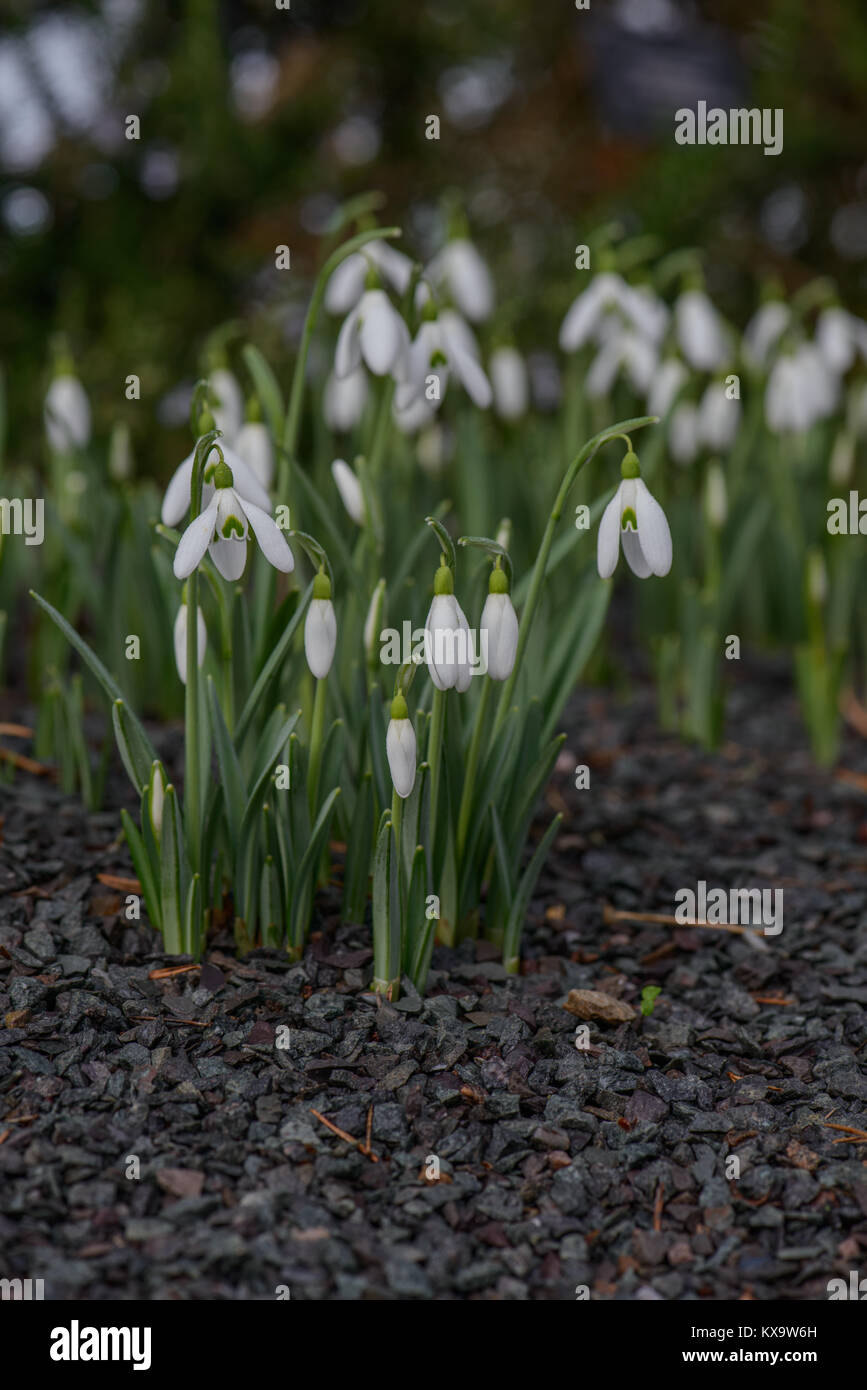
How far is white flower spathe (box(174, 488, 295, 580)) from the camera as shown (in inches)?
70.1

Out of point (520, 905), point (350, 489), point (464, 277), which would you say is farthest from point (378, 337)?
point (464, 277)

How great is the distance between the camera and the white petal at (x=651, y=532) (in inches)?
74.5

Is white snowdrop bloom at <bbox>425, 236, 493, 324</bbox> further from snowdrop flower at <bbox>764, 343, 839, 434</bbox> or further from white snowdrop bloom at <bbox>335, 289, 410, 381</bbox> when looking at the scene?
white snowdrop bloom at <bbox>335, 289, 410, 381</bbox>

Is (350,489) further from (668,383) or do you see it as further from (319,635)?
(668,383)

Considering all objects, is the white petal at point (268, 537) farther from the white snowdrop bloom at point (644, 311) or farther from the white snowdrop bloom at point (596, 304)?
the white snowdrop bloom at point (644, 311)

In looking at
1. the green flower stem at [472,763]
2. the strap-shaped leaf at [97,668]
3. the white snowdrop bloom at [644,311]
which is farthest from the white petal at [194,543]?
the white snowdrop bloom at [644,311]

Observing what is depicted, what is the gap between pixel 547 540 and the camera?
2.03m

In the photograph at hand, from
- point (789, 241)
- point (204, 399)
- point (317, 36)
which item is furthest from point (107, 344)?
point (789, 241)

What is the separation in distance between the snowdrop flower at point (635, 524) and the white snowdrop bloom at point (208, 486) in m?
0.52

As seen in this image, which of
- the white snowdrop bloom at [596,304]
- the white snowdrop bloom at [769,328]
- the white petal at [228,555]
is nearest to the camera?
the white petal at [228,555]

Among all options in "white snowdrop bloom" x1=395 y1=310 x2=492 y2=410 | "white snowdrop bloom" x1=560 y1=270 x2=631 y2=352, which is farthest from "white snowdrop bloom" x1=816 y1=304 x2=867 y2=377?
"white snowdrop bloom" x1=395 y1=310 x2=492 y2=410

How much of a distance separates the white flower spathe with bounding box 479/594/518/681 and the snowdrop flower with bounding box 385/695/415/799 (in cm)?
15

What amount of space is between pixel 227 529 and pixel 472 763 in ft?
2.01
